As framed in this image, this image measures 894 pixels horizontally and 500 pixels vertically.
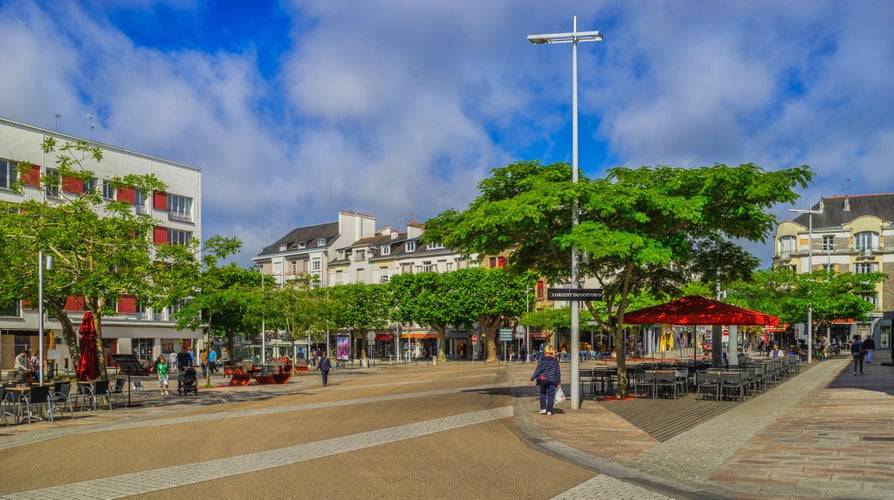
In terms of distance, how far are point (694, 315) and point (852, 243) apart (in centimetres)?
7176

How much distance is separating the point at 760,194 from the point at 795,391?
32.6 ft

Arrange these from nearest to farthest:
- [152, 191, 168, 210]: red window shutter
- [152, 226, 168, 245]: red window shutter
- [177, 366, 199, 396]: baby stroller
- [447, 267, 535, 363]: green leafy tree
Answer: [177, 366, 199, 396]: baby stroller → [152, 226, 168, 245]: red window shutter → [152, 191, 168, 210]: red window shutter → [447, 267, 535, 363]: green leafy tree

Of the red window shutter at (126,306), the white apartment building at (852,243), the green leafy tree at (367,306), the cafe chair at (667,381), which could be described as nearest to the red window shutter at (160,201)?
the red window shutter at (126,306)

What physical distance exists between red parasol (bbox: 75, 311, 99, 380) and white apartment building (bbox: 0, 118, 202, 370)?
74.5 feet

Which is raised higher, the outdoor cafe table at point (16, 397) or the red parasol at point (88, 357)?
the red parasol at point (88, 357)

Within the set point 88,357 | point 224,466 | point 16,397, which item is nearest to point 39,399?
point 16,397

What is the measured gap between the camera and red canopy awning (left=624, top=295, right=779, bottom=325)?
22.4 metres

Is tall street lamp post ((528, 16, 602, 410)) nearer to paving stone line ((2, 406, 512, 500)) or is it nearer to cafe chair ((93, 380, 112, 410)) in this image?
paving stone line ((2, 406, 512, 500))

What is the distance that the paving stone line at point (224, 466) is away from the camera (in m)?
9.33

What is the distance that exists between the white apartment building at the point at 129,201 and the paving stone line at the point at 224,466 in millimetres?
Result: 33009

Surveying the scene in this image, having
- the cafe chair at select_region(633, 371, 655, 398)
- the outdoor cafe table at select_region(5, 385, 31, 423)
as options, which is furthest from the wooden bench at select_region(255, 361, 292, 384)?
the cafe chair at select_region(633, 371, 655, 398)

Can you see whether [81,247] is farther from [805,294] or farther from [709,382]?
[805,294]

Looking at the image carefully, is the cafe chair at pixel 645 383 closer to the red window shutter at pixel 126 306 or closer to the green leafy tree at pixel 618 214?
the green leafy tree at pixel 618 214

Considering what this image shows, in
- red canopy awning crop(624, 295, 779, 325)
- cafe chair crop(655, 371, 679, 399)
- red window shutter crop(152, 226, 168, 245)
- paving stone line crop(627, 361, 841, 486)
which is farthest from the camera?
red window shutter crop(152, 226, 168, 245)
